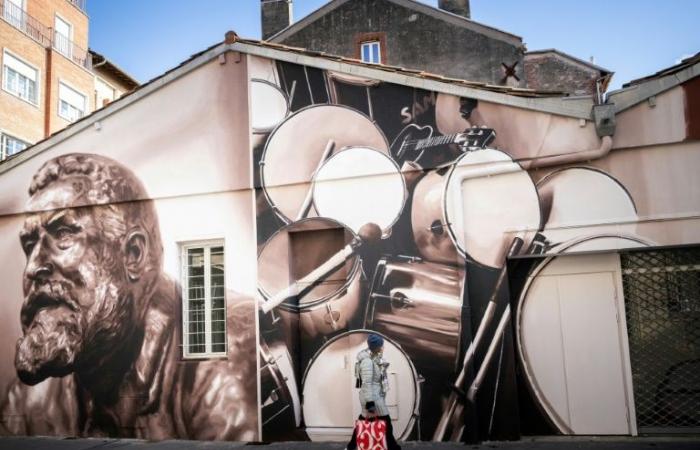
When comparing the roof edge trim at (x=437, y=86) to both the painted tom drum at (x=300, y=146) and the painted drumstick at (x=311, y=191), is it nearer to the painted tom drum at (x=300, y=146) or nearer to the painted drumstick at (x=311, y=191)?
the painted tom drum at (x=300, y=146)

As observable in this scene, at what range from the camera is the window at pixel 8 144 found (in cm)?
2266

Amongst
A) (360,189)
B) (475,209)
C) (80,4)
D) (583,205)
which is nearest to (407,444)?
(475,209)

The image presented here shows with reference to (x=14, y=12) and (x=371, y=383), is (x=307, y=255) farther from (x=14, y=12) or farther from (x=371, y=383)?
(x=14, y=12)

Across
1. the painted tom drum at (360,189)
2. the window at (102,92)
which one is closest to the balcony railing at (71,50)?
the window at (102,92)

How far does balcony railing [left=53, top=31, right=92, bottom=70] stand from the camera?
2783 centimetres

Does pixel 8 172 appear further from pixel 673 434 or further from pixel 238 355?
pixel 673 434

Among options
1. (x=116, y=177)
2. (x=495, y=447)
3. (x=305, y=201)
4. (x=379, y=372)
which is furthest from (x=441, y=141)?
(x=116, y=177)

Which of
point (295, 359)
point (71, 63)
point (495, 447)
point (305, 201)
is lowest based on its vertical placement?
point (495, 447)

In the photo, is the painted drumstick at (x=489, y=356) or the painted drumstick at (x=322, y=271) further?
the painted drumstick at (x=322, y=271)

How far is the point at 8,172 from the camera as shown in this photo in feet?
32.4

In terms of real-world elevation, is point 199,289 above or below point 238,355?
above

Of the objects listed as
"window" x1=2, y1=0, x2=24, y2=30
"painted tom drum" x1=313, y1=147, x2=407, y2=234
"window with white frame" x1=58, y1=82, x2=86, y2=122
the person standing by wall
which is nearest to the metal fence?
"painted tom drum" x1=313, y1=147, x2=407, y2=234

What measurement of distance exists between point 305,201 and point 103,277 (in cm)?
369

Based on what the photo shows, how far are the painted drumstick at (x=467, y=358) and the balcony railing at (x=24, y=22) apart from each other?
24637 mm
